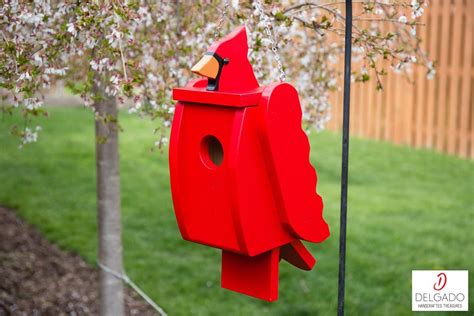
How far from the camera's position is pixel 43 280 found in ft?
18.6

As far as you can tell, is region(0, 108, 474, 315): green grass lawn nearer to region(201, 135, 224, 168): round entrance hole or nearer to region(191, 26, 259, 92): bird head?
region(201, 135, 224, 168): round entrance hole

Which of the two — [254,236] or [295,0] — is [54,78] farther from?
[254,236]

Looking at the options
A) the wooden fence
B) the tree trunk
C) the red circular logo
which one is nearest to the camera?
the red circular logo

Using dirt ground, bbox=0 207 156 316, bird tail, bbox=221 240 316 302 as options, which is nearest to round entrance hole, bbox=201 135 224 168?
bird tail, bbox=221 240 316 302

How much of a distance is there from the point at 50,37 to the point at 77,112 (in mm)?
9558

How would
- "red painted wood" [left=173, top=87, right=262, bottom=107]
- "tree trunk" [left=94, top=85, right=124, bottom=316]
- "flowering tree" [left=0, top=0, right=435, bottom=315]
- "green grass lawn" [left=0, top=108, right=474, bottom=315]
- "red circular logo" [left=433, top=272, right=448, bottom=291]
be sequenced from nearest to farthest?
"red painted wood" [left=173, top=87, right=262, bottom=107], "flowering tree" [left=0, top=0, right=435, bottom=315], "red circular logo" [left=433, top=272, right=448, bottom=291], "tree trunk" [left=94, top=85, right=124, bottom=316], "green grass lawn" [left=0, top=108, right=474, bottom=315]

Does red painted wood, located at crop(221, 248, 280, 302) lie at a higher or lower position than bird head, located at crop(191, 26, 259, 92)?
lower

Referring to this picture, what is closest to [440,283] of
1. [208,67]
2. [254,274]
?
[254,274]

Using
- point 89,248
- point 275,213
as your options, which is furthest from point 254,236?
point 89,248

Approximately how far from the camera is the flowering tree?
115 inches

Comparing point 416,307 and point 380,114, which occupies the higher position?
point 380,114

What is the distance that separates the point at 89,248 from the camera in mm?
6230

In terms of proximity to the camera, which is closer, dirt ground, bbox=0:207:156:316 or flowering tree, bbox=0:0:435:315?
flowering tree, bbox=0:0:435:315

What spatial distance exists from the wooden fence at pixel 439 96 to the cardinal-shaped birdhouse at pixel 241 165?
23.3 ft
